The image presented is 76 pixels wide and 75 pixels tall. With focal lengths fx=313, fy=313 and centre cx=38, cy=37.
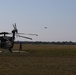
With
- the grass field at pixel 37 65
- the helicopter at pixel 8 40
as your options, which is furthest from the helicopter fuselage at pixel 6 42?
the grass field at pixel 37 65

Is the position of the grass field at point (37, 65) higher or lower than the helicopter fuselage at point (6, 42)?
lower

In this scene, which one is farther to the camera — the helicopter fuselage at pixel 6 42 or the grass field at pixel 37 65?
the helicopter fuselage at pixel 6 42

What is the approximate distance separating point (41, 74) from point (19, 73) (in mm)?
1526

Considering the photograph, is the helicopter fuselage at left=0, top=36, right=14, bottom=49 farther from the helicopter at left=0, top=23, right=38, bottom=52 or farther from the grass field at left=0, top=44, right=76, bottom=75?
the grass field at left=0, top=44, right=76, bottom=75

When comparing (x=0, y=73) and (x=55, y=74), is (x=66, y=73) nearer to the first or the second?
(x=55, y=74)

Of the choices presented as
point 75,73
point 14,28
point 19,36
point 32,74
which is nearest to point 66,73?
point 75,73

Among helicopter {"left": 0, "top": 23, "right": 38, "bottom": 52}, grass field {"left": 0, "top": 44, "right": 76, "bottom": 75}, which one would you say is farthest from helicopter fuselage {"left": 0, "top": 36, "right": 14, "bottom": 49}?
grass field {"left": 0, "top": 44, "right": 76, "bottom": 75}

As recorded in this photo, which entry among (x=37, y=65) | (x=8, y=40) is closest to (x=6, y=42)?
(x=8, y=40)

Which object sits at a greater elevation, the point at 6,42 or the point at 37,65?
the point at 6,42

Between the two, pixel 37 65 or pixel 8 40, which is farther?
pixel 8 40

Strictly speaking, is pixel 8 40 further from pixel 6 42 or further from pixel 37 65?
pixel 37 65

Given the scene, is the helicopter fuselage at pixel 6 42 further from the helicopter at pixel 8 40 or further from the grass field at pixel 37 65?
the grass field at pixel 37 65

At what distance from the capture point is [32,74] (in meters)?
20.1

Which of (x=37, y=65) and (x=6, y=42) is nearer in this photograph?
(x=37, y=65)
